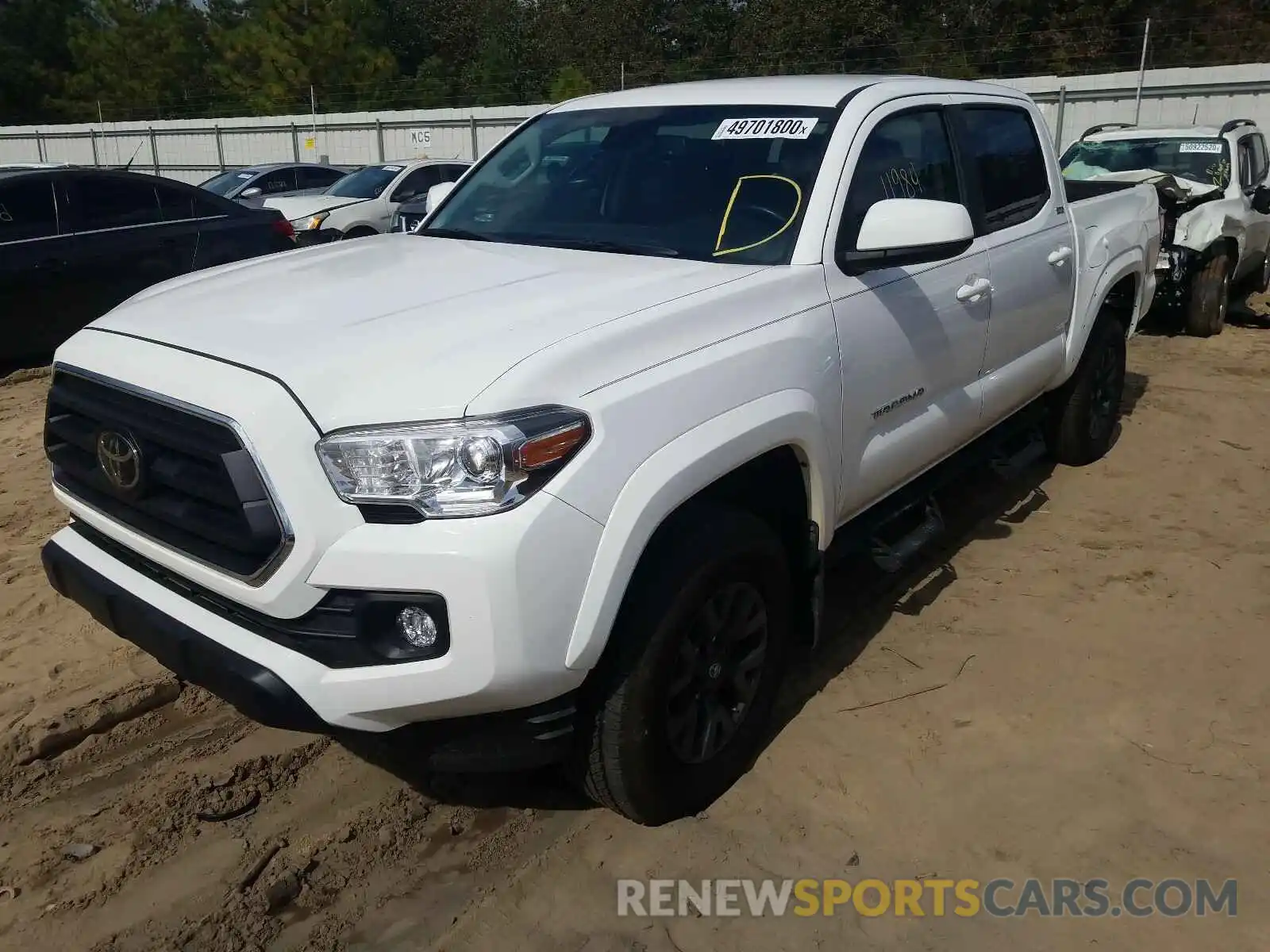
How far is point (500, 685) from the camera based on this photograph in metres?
2.24

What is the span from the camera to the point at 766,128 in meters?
3.46

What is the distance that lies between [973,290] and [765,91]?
3.37 feet

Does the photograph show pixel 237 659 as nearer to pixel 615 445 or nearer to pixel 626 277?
pixel 615 445

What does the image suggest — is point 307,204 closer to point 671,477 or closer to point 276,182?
point 276,182

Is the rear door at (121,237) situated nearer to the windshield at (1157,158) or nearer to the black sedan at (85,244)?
the black sedan at (85,244)

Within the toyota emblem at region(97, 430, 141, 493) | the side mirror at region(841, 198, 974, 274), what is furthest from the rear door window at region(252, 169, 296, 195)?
the side mirror at region(841, 198, 974, 274)

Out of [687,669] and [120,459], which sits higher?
[120,459]

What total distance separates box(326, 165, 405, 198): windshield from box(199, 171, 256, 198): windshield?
223 cm

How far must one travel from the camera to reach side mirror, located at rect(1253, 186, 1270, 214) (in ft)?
30.3

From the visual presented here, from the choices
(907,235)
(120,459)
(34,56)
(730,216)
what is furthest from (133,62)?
(907,235)

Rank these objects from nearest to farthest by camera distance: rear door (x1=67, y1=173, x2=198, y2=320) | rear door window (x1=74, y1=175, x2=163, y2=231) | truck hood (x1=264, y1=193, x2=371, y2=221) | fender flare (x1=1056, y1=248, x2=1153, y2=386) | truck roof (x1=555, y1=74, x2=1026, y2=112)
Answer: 1. truck roof (x1=555, y1=74, x2=1026, y2=112)
2. fender flare (x1=1056, y1=248, x2=1153, y2=386)
3. rear door (x1=67, y1=173, x2=198, y2=320)
4. rear door window (x1=74, y1=175, x2=163, y2=231)
5. truck hood (x1=264, y1=193, x2=371, y2=221)

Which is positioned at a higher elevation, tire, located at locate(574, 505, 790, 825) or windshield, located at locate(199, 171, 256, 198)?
windshield, located at locate(199, 171, 256, 198)

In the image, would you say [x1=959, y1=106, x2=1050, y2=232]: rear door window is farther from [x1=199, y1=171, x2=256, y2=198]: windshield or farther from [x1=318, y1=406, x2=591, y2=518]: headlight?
[x1=199, y1=171, x2=256, y2=198]: windshield

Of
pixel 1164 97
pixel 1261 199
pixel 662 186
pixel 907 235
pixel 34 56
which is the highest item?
pixel 34 56
